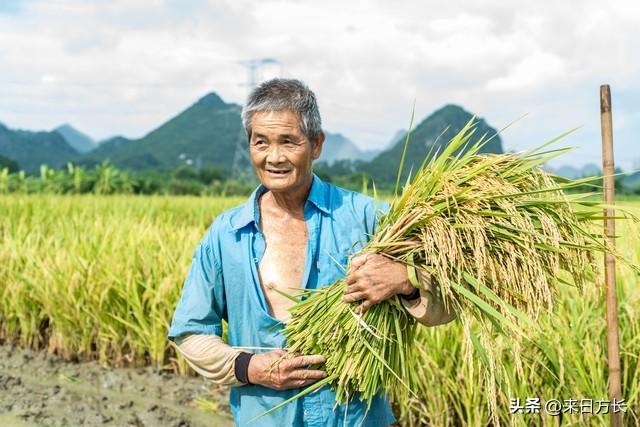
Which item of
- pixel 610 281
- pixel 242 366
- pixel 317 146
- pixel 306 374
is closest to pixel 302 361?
pixel 306 374

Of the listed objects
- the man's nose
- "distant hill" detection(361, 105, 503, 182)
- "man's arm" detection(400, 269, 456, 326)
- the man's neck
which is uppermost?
"distant hill" detection(361, 105, 503, 182)

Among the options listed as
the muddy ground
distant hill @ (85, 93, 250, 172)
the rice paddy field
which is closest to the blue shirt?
the rice paddy field

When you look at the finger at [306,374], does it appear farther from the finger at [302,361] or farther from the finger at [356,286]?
the finger at [356,286]

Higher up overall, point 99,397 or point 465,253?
point 465,253

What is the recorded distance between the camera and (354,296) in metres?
1.67

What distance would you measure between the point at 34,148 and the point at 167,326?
Result: 98179 mm

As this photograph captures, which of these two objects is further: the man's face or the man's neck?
the man's neck

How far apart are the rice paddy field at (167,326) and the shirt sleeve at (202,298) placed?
0.84 m

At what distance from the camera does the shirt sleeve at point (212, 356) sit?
1.85 meters

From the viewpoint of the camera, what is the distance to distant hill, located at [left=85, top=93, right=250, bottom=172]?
3038 inches

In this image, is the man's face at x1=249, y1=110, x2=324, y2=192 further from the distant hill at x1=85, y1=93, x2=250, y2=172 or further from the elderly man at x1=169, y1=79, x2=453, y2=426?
the distant hill at x1=85, y1=93, x2=250, y2=172

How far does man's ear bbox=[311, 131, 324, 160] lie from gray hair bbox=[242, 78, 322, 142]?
2cm

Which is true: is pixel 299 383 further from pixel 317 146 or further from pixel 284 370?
pixel 317 146

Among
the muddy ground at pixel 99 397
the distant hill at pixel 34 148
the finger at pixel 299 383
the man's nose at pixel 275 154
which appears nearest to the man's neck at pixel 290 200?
the man's nose at pixel 275 154
